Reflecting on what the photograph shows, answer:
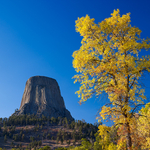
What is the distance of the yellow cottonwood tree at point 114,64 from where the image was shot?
8.09 m

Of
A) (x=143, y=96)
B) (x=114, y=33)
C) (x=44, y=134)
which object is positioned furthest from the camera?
(x=44, y=134)

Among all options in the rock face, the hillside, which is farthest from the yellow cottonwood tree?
the rock face

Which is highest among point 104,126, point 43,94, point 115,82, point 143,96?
point 43,94

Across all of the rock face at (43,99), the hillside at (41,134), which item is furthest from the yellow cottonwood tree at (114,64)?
the rock face at (43,99)

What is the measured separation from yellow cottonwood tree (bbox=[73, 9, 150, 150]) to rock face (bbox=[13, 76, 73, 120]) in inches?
3816

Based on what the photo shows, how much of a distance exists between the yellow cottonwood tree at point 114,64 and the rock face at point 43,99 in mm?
96924

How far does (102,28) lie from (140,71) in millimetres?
3081

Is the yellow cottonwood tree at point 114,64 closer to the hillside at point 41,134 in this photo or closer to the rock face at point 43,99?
the hillside at point 41,134

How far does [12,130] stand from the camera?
2635 inches

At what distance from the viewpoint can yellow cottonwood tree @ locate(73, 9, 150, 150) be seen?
809 cm

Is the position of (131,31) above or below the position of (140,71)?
above

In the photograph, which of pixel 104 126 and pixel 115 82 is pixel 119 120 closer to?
pixel 104 126

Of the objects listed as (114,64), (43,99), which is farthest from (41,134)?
(114,64)

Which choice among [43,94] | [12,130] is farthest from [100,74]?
[43,94]
